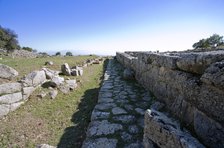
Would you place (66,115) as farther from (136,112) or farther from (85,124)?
(136,112)

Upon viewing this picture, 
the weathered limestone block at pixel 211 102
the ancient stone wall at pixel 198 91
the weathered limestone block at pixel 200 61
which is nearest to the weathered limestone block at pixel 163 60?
the ancient stone wall at pixel 198 91

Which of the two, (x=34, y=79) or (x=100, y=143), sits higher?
(x=34, y=79)

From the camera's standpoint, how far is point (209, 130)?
6.57 feet

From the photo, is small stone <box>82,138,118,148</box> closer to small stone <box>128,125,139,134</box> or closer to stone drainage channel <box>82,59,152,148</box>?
stone drainage channel <box>82,59,152,148</box>

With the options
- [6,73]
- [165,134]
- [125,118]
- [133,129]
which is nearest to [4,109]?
[6,73]

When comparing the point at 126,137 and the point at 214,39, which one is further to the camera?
the point at 214,39

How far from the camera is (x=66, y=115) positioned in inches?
169

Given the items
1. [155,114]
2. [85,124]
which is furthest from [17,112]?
[155,114]

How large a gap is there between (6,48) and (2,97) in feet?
115

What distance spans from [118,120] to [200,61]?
209 centimetres

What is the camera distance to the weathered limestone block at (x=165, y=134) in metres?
1.82

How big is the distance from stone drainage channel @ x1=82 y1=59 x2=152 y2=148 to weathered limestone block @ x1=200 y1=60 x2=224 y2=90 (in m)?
1.54

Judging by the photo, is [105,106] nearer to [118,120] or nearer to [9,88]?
[118,120]

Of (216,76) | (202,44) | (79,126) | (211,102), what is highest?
(202,44)
